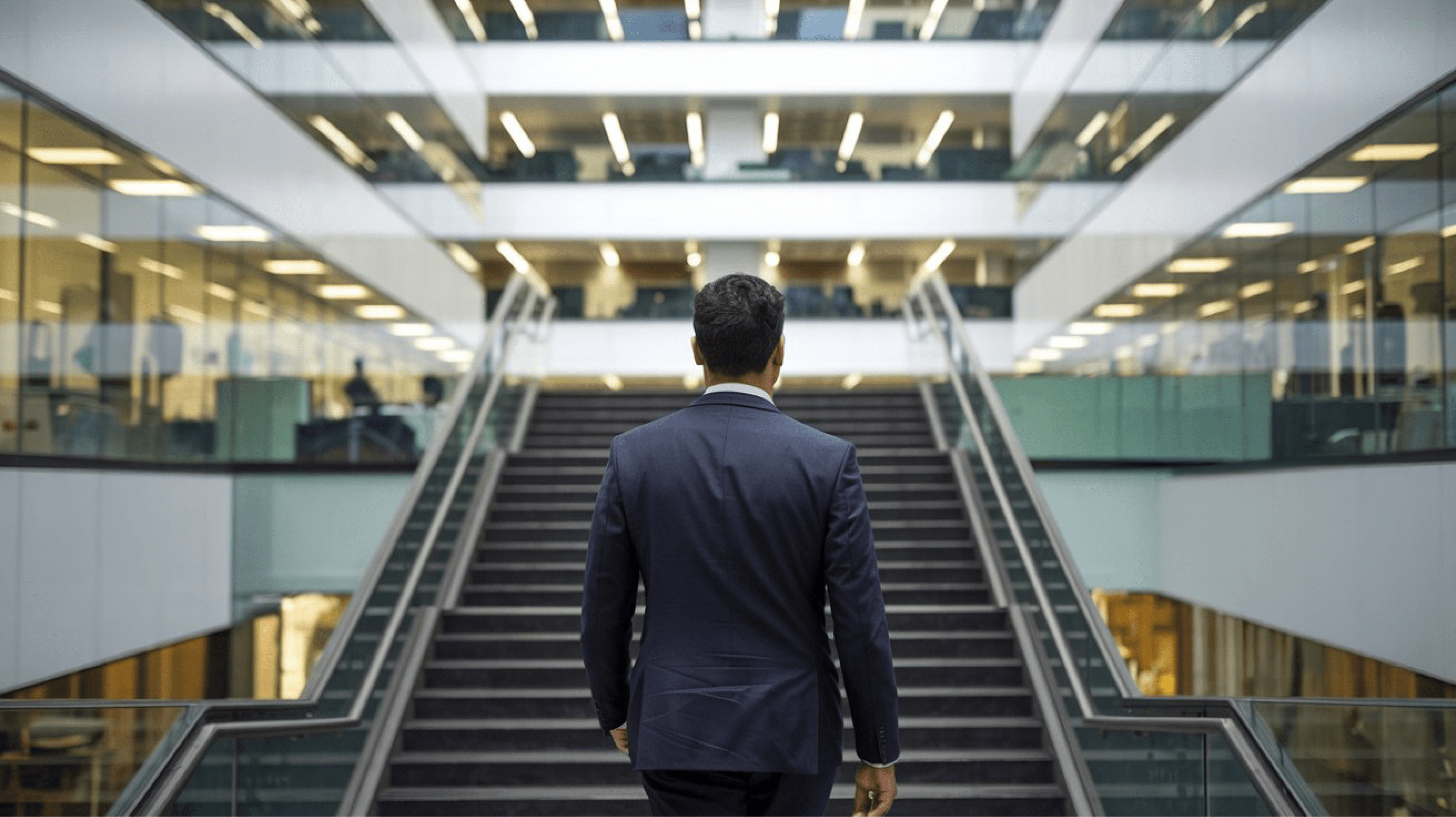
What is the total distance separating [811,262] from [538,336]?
15.9m

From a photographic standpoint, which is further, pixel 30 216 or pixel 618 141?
pixel 618 141

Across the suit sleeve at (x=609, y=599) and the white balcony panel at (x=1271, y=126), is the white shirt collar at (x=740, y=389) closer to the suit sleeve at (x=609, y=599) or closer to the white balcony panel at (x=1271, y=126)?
the suit sleeve at (x=609, y=599)

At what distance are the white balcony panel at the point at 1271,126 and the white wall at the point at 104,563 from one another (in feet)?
28.9

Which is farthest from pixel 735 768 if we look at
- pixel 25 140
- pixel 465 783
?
pixel 25 140

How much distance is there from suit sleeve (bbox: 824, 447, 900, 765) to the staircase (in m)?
4.46

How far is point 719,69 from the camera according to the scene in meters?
24.1

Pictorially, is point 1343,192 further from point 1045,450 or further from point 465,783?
point 465,783

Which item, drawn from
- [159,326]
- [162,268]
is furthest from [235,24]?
[159,326]

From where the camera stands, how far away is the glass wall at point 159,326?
796 centimetres

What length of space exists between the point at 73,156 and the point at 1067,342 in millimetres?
13187

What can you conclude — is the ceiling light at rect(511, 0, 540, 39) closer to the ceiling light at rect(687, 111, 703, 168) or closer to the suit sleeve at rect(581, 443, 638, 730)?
the ceiling light at rect(687, 111, 703, 168)

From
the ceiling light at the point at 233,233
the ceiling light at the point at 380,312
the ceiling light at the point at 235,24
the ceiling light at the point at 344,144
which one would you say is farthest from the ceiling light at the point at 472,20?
the ceiling light at the point at 233,233

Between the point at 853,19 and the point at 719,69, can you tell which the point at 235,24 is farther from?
the point at 853,19

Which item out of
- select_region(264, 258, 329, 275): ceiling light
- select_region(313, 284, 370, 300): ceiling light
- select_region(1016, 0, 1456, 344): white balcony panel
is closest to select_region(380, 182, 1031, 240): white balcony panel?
select_region(1016, 0, 1456, 344): white balcony panel
